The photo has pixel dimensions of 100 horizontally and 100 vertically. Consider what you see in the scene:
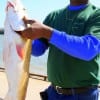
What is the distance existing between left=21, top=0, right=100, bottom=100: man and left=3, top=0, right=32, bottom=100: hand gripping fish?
1.00 ft

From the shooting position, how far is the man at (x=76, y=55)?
143 inches

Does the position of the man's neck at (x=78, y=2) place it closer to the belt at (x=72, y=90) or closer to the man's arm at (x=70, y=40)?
the man's arm at (x=70, y=40)

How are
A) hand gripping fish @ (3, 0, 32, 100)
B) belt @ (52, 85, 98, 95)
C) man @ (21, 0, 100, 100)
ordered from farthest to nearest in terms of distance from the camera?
belt @ (52, 85, 98, 95), man @ (21, 0, 100, 100), hand gripping fish @ (3, 0, 32, 100)

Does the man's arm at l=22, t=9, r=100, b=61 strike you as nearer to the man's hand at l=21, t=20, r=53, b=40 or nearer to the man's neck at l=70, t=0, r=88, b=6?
the man's hand at l=21, t=20, r=53, b=40

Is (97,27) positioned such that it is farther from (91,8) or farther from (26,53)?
(26,53)

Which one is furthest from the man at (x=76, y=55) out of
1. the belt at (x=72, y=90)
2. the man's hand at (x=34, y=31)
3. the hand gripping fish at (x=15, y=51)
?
the hand gripping fish at (x=15, y=51)

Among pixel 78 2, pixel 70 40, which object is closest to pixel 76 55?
pixel 70 40

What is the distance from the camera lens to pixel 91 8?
13.2ft

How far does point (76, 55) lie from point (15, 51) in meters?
0.53

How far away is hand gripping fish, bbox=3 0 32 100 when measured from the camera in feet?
11.1

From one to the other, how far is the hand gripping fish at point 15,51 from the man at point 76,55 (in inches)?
12.0

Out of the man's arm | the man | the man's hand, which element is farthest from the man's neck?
the man's hand

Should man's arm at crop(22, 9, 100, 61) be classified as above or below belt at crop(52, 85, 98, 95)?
above

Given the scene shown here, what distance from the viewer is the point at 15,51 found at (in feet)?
11.3
